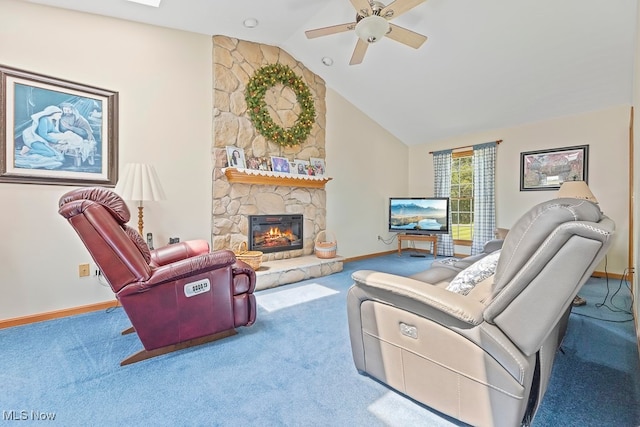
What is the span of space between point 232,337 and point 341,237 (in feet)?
9.85

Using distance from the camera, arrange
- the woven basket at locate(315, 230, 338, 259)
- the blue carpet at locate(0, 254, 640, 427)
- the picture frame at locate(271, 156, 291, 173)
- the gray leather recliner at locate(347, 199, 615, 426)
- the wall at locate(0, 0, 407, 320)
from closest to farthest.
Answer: the gray leather recliner at locate(347, 199, 615, 426) → the blue carpet at locate(0, 254, 640, 427) → the wall at locate(0, 0, 407, 320) → the picture frame at locate(271, 156, 291, 173) → the woven basket at locate(315, 230, 338, 259)

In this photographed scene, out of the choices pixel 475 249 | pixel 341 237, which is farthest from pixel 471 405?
pixel 475 249

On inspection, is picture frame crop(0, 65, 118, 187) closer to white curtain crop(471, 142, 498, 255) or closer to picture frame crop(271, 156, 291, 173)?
picture frame crop(271, 156, 291, 173)

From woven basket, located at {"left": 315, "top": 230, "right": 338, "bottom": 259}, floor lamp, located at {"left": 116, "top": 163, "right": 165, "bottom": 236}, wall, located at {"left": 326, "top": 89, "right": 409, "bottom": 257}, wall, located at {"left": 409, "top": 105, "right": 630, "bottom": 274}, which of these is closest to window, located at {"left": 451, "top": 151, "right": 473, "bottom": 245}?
wall, located at {"left": 409, "top": 105, "right": 630, "bottom": 274}

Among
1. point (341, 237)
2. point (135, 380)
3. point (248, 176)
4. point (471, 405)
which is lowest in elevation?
point (135, 380)

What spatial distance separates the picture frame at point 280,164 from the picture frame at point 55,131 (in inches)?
71.8

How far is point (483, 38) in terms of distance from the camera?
3189 millimetres

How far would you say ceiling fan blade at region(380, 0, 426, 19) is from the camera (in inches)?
90.7

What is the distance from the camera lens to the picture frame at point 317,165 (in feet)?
14.7

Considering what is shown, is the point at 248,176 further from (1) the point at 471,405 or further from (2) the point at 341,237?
(1) the point at 471,405

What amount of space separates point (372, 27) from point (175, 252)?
269cm

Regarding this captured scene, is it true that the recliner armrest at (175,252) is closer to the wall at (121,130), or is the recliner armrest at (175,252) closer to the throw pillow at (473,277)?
the wall at (121,130)

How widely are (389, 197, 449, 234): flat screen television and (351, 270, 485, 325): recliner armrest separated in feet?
13.8

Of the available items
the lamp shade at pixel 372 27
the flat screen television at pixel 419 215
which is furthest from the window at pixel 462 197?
the lamp shade at pixel 372 27
